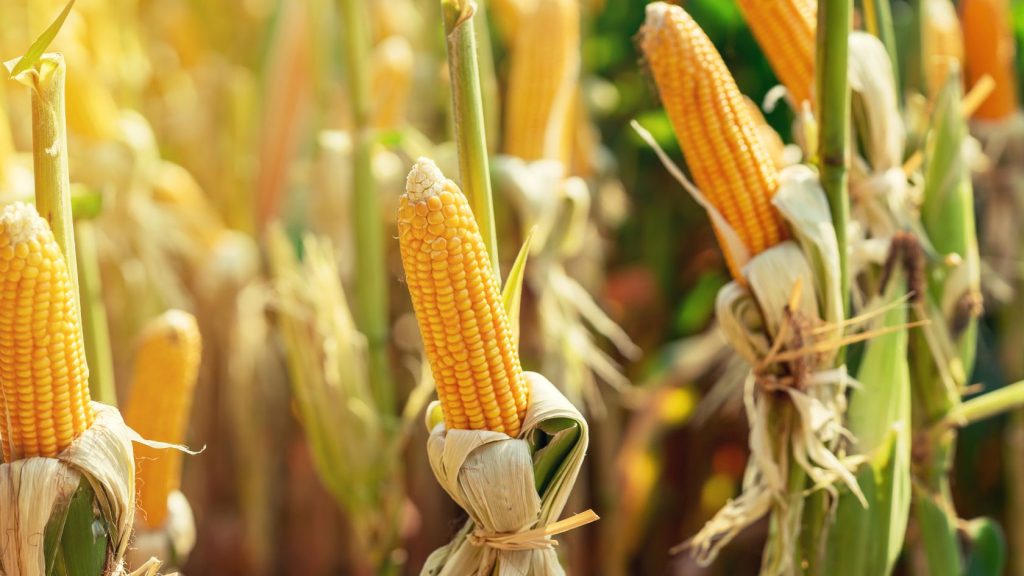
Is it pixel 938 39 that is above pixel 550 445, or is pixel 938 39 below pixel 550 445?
above

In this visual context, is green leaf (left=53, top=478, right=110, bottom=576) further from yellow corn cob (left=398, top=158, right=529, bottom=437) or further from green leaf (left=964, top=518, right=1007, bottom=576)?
green leaf (left=964, top=518, right=1007, bottom=576)

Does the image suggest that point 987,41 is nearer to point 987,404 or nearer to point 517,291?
point 987,404

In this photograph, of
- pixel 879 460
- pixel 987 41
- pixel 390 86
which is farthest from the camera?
pixel 390 86

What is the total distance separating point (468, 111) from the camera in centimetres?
107

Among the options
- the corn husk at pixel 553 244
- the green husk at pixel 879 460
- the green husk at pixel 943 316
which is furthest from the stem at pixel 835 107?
the corn husk at pixel 553 244

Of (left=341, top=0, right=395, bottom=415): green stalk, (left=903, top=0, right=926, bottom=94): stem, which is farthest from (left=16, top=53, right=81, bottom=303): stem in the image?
(left=903, top=0, right=926, bottom=94): stem

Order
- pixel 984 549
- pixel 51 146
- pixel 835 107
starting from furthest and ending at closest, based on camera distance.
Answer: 1. pixel 984 549
2. pixel 835 107
3. pixel 51 146

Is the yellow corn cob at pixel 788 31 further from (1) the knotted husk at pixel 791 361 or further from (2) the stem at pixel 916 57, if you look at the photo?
(2) the stem at pixel 916 57

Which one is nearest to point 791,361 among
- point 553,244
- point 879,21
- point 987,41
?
point 879,21

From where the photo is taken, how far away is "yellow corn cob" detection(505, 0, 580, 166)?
194 cm

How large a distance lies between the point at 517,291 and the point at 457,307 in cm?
17

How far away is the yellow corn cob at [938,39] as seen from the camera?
71.6 inches

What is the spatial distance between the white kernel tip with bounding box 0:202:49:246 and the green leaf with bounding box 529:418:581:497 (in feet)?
1.65

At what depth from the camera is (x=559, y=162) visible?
202cm
